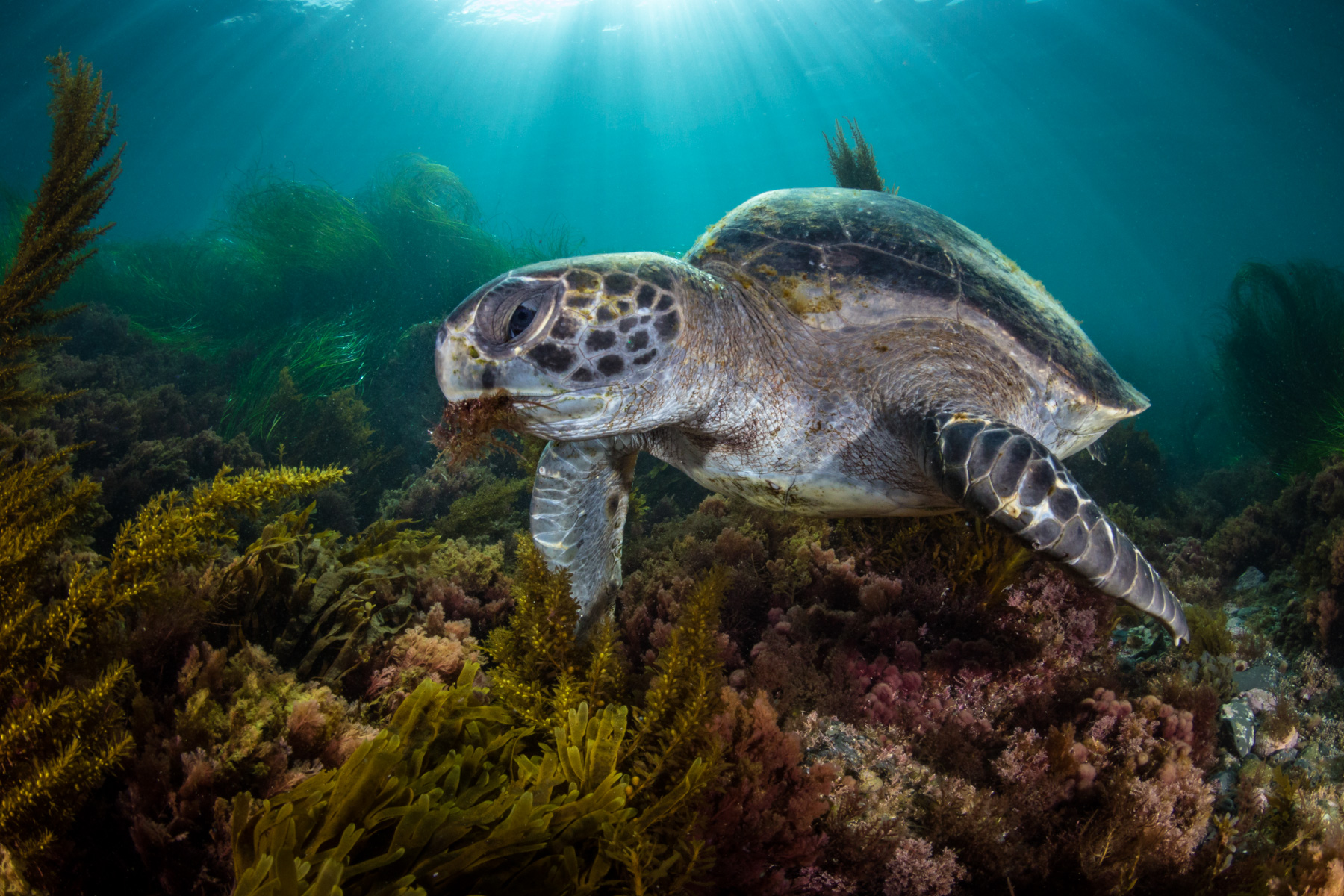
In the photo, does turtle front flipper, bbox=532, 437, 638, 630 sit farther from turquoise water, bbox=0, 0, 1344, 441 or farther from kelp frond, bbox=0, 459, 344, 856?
turquoise water, bbox=0, 0, 1344, 441

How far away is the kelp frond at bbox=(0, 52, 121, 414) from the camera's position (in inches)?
97.0

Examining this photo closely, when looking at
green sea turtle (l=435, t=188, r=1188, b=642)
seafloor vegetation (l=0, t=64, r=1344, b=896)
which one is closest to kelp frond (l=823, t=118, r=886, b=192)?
green sea turtle (l=435, t=188, r=1188, b=642)

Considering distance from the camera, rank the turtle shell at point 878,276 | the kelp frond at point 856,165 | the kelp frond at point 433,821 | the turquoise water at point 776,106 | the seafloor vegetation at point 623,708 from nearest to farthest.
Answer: the kelp frond at point 433,821, the seafloor vegetation at point 623,708, the turtle shell at point 878,276, the kelp frond at point 856,165, the turquoise water at point 776,106

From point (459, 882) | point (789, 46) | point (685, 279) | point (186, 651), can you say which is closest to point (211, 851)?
point (459, 882)

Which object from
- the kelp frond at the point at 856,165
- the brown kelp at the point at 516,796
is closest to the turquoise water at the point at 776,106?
the kelp frond at the point at 856,165

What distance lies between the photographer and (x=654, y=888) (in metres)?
1.21

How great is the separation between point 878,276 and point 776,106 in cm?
5651

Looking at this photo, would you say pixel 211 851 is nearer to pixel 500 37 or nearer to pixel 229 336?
pixel 229 336

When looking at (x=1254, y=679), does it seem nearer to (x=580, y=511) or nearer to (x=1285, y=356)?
(x=580, y=511)

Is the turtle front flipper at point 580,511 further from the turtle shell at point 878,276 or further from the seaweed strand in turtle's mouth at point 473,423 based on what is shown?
the turtle shell at point 878,276

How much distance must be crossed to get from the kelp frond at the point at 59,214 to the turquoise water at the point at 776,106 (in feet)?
21.4

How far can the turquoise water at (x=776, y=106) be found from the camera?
2766 cm

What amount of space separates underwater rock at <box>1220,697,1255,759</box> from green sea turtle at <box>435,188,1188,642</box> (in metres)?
0.54

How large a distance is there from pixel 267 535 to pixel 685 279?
6.47ft
